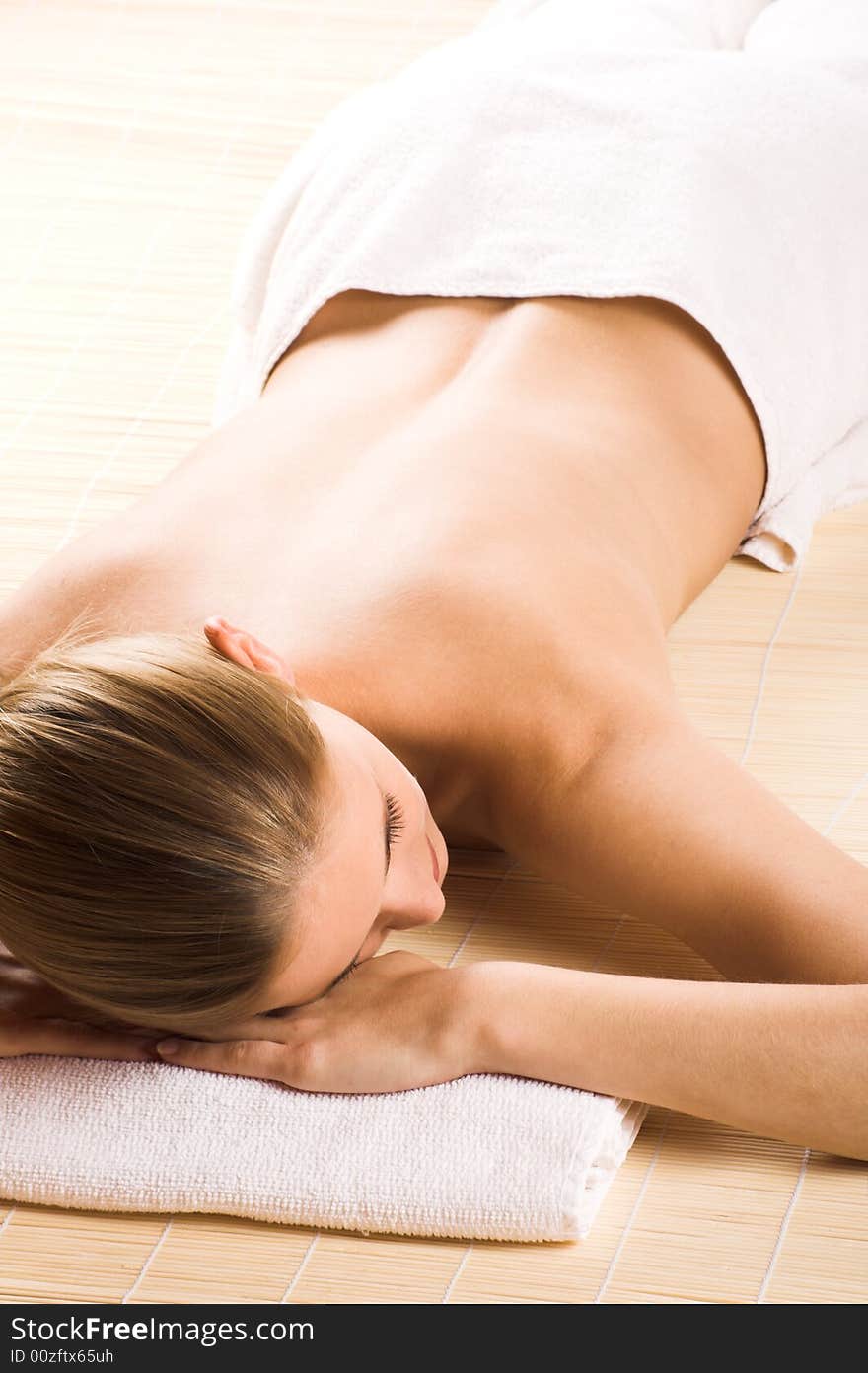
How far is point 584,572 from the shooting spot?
1.40 metres

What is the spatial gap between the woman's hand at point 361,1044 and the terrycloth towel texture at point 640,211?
0.80 meters

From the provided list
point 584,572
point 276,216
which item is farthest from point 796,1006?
point 276,216

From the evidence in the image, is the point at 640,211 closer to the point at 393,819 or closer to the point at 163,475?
the point at 163,475

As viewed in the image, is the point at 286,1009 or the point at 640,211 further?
the point at 640,211

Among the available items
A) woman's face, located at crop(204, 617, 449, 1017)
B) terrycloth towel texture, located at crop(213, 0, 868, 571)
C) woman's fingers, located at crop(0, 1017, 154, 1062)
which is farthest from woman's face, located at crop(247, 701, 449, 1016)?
terrycloth towel texture, located at crop(213, 0, 868, 571)

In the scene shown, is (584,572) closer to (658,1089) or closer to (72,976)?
(658,1089)

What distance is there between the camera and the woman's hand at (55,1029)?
1178mm

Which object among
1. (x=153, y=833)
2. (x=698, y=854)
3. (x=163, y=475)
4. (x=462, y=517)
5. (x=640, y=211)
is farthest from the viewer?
(x=163, y=475)

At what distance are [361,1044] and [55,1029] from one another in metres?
0.21

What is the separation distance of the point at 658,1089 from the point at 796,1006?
105 millimetres

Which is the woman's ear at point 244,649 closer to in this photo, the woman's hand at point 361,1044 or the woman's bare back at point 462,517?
the woman's bare back at point 462,517

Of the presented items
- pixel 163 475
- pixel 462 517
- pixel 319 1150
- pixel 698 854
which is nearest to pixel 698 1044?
pixel 698 854

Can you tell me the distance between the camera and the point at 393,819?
115 centimetres

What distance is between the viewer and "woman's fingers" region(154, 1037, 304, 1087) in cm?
115
